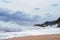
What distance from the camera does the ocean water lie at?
190 centimetres

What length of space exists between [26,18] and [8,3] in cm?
32

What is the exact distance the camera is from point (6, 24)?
191 cm

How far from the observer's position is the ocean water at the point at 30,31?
1896 mm

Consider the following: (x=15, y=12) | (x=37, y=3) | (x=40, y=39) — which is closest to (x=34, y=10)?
(x=37, y=3)

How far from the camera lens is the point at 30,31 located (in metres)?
1.98

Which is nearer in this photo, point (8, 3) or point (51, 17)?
point (8, 3)

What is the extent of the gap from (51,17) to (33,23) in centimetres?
28

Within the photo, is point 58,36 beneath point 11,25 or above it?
beneath

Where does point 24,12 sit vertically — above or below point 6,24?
above

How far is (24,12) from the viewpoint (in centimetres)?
200

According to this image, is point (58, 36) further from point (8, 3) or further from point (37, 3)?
point (8, 3)

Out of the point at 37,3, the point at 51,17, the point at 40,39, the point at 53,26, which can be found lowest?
the point at 40,39

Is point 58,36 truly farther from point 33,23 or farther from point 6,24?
point 6,24

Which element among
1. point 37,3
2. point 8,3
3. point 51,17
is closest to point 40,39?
point 51,17
